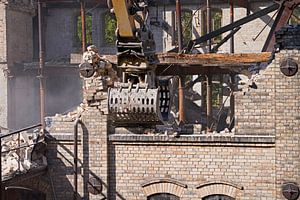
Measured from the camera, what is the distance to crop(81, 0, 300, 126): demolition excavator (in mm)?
13086

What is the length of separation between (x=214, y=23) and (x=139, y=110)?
15790 mm

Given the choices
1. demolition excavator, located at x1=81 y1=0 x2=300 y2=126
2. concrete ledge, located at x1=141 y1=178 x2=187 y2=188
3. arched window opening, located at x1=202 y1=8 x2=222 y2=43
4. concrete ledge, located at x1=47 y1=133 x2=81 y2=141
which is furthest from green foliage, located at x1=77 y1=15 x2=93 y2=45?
concrete ledge, located at x1=141 y1=178 x2=187 y2=188

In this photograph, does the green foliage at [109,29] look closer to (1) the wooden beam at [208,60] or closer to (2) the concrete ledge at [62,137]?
(1) the wooden beam at [208,60]

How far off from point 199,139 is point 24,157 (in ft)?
13.8

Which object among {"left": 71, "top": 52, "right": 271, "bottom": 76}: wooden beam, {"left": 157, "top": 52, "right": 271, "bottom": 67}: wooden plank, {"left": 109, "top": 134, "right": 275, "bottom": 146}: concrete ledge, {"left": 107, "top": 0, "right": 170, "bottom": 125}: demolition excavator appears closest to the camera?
{"left": 107, "top": 0, "right": 170, "bottom": 125}: demolition excavator

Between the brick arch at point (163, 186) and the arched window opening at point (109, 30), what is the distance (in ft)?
53.7

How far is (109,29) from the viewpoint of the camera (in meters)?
30.4

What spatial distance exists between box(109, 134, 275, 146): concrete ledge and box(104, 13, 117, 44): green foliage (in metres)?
15.9

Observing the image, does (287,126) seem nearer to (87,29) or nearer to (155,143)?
(155,143)

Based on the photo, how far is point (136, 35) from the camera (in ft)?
43.3

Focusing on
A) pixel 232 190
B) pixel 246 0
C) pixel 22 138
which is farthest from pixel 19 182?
pixel 246 0

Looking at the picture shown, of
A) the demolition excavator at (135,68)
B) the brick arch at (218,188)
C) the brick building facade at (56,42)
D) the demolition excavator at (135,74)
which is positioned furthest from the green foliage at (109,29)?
the brick arch at (218,188)

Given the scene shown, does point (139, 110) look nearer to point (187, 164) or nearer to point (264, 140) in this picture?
point (187, 164)

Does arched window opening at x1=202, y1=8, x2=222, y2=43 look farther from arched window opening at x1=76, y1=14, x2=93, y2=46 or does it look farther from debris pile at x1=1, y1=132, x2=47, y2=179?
debris pile at x1=1, y1=132, x2=47, y2=179
